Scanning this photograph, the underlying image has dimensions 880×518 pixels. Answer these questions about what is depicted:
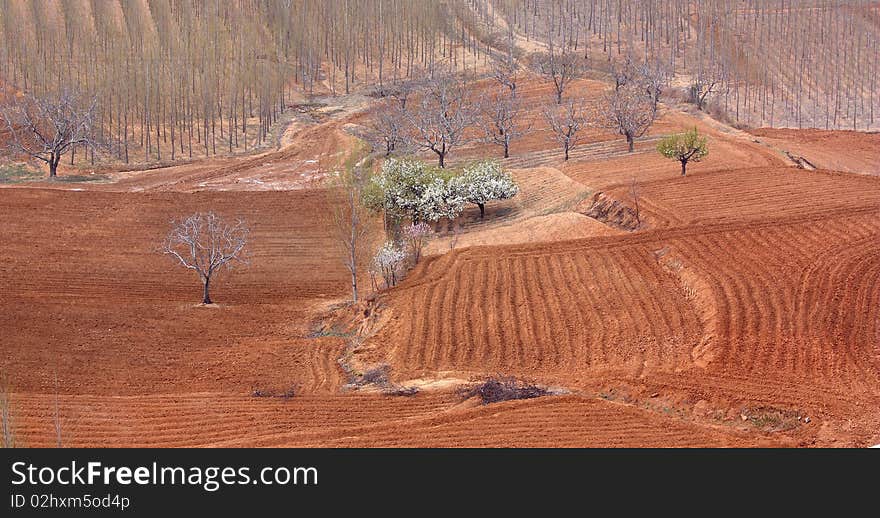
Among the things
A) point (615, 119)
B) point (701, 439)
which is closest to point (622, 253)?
point (701, 439)

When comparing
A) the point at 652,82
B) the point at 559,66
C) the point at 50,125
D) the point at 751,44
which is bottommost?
the point at 50,125

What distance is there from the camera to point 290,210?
55750mm

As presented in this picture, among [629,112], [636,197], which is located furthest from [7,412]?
[629,112]

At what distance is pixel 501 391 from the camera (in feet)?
96.7

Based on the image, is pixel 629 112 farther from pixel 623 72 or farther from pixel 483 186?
pixel 623 72

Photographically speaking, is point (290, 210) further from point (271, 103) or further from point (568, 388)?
point (271, 103)

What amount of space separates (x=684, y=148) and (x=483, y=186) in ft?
34.9

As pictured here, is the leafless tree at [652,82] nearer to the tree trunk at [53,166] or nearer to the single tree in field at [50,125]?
the single tree in field at [50,125]

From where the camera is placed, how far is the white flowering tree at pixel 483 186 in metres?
53.2

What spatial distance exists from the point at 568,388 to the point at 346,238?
18.6 meters

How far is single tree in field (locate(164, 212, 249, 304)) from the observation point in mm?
41875

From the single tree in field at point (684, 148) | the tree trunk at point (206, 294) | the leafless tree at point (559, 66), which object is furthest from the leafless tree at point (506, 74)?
the tree trunk at point (206, 294)

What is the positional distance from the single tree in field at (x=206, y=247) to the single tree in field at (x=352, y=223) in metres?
4.19

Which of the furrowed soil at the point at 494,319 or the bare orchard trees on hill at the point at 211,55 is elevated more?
the bare orchard trees on hill at the point at 211,55
